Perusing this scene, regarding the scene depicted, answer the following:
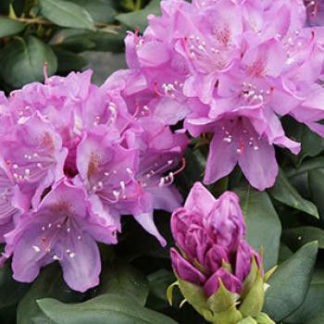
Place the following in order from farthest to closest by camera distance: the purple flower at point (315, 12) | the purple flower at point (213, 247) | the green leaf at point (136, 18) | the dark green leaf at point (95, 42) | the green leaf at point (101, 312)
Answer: the dark green leaf at point (95, 42) < the green leaf at point (136, 18) < the purple flower at point (315, 12) < the green leaf at point (101, 312) < the purple flower at point (213, 247)

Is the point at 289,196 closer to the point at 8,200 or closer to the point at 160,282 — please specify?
the point at 160,282

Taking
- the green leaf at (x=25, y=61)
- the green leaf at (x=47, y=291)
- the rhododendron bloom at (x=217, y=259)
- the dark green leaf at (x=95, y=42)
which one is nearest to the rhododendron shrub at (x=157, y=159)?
the green leaf at (x=47, y=291)

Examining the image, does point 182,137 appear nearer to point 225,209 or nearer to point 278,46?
point 278,46

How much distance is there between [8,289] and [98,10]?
82cm

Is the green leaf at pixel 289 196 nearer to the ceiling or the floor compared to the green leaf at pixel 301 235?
nearer to the ceiling

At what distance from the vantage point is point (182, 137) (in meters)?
1.41

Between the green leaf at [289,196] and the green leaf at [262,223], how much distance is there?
24mm

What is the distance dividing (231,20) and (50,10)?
0.64 m

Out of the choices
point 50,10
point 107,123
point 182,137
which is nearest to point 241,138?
point 182,137

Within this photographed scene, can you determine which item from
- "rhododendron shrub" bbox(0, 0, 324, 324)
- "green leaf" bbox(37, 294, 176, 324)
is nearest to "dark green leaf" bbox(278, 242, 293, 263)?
"rhododendron shrub" bbox(0, 0, 324, 324)

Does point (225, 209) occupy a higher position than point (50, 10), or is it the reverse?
point (225, 209)

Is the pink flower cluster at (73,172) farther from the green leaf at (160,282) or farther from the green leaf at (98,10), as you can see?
the green leaf at (98,10)

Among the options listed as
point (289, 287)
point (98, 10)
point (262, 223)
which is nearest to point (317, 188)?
point (262, 223)

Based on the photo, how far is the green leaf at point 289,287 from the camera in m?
1.25
